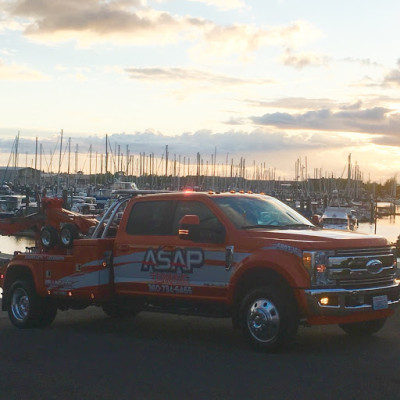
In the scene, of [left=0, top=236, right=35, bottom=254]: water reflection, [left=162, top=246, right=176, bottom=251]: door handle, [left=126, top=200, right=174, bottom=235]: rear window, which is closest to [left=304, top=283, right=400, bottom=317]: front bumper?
[left=162, top=246, right=176, bottom=251]: door handle

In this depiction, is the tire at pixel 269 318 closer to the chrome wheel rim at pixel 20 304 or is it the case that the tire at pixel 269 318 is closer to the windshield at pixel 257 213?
the windshield at pixel 257 213

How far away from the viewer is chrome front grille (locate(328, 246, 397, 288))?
31.3ft

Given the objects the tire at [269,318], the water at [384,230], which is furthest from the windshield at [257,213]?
the water at [384,230]

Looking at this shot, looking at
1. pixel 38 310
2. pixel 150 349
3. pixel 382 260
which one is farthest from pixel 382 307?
pixel 38 310

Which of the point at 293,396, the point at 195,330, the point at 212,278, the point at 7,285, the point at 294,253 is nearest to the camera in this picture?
the point at 293,396

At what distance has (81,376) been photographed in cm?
850

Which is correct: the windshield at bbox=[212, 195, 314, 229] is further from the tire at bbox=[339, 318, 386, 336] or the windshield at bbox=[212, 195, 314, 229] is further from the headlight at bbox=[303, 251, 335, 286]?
the tire at bbox=[339, 318, 386, 336]

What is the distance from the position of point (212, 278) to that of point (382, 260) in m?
2.20

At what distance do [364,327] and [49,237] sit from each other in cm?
494

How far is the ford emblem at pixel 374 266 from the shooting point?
32.3ft

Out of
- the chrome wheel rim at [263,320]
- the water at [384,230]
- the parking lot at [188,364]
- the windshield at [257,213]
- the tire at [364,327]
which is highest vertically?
the windshield at [257,213]

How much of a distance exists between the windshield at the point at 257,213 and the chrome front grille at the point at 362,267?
1263 millimetres

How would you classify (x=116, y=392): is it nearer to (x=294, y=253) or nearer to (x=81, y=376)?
(x=81, y=376)

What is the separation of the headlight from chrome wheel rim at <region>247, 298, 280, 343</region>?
0.62 m
